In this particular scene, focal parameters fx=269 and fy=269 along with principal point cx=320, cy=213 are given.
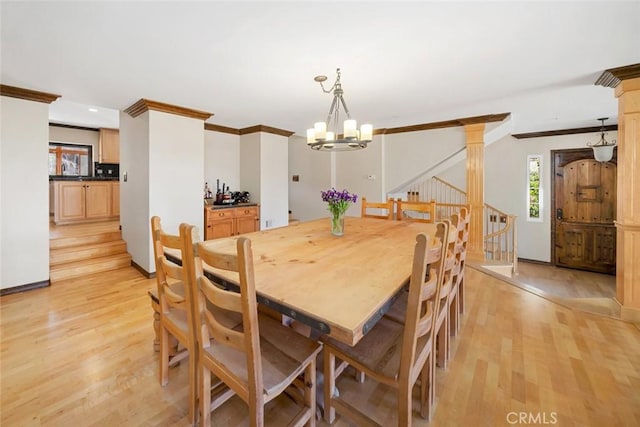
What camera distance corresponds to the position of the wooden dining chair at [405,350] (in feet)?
3.55

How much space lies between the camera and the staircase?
3.47 meters

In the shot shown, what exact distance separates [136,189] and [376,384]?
12.5ft

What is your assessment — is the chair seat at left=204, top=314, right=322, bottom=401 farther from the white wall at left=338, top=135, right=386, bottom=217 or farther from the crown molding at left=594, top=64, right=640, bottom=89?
the white wall at left=338, top=135, right=386, bottom=217

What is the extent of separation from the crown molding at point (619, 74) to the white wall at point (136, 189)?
4.99 m

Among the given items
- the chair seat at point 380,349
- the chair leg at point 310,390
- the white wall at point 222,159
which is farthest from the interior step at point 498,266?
the white wall at point 222,159

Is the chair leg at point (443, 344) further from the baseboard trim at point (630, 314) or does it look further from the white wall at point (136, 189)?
the white wall at point (136, 189)

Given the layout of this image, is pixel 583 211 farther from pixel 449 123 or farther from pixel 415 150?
pixel 415 150

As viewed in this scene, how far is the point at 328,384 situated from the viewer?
1.39 m

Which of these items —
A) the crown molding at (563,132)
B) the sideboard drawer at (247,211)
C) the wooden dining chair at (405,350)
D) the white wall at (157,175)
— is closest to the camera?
the wooden dining chair at (405,350)

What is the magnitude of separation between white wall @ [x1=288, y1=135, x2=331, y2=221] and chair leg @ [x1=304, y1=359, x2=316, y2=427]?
4.55 m

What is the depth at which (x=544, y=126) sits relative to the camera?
5.09m

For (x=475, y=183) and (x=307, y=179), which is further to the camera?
(x=307, y=179)

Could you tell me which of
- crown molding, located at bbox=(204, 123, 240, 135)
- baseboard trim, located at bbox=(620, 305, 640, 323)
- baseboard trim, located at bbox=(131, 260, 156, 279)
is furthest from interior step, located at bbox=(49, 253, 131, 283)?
baseboard trim, located at bbox=(620, 305, 640, 323)

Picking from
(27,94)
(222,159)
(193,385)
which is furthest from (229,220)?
(193,385)
